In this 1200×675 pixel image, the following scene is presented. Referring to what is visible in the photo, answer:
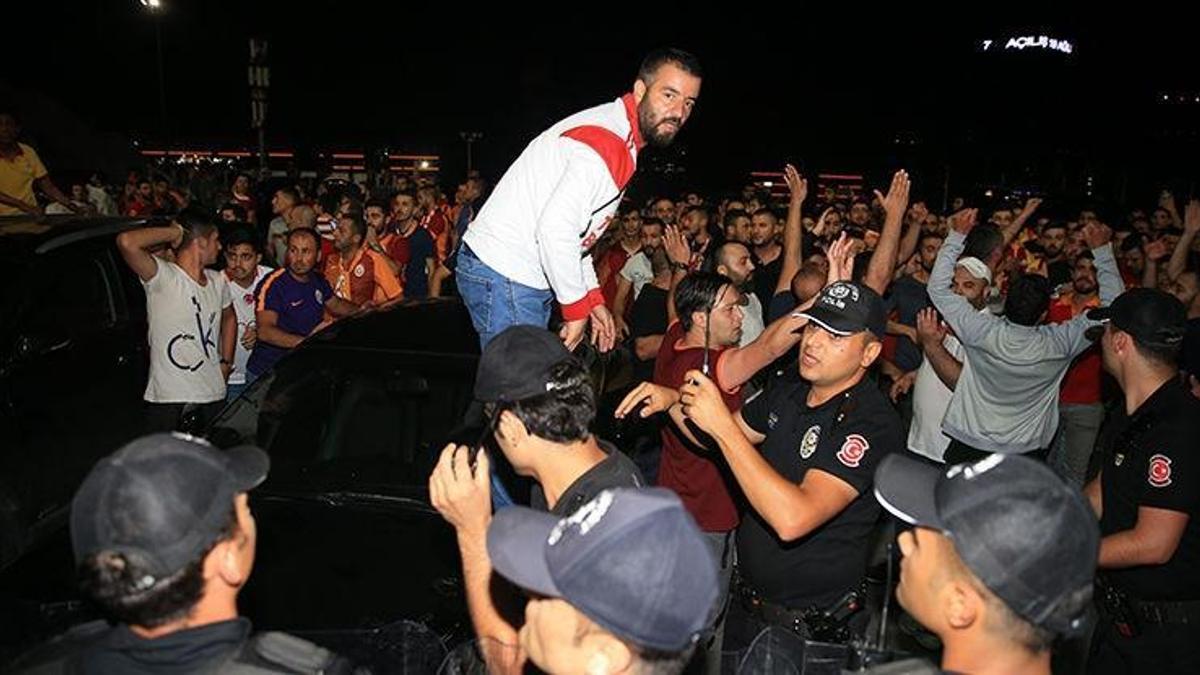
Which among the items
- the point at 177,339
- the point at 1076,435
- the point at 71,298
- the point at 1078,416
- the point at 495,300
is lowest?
the point at 1076,435

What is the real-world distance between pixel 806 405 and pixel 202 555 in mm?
2534

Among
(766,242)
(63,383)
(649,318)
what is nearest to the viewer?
(63,383)

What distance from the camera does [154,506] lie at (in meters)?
2.01

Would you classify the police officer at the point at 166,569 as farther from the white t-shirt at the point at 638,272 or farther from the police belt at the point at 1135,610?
the white t-shirt at the point at 638,272

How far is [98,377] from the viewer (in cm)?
636

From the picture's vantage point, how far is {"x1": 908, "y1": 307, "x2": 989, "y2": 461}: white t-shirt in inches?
255

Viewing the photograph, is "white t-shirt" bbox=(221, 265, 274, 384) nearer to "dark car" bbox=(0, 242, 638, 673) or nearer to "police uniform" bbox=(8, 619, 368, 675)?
"dark car" bbox=(0, 242, 638, 673)

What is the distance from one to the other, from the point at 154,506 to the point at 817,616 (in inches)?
104

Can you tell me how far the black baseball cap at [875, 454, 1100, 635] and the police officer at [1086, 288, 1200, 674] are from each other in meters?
1.96

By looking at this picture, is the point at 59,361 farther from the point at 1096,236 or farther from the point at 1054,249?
the point at 1054,249

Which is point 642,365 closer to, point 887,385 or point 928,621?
point 887,385

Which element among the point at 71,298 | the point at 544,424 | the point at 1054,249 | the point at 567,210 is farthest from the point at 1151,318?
the point at 1054,249

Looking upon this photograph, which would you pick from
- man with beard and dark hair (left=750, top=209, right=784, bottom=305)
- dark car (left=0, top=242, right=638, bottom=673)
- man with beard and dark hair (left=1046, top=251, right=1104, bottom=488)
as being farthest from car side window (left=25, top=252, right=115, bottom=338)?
man with beard and dark hair (left=1046, top=251, right=1104, bottom=488)

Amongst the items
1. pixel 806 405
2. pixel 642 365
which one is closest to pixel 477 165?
pixel 642 365
